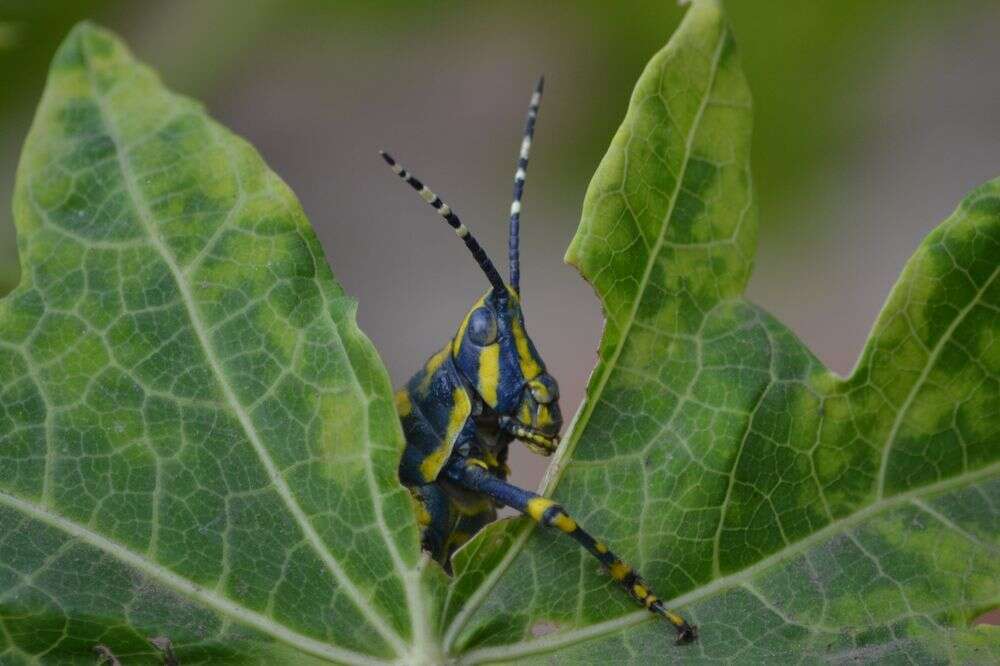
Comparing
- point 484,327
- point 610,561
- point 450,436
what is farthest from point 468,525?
point 610,561

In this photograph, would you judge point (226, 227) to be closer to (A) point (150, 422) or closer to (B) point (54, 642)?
(A) point (150, 422)

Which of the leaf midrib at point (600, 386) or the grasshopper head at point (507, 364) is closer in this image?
the leaf midrib at point (600, 386)

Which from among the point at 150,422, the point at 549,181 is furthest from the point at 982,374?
the point at 549,181

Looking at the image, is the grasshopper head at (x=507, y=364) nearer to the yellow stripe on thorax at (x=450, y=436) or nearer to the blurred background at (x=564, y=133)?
the yellow stripe on thorax at (x=450, y=436)

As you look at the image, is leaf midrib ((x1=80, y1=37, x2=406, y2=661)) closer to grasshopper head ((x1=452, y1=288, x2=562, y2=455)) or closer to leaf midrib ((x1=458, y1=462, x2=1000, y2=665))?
leaf midrib ((x1=458, y1=462, x2=1000, y2=665))

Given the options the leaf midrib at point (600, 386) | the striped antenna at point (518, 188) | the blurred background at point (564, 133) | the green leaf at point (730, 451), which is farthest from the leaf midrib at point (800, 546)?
the blurred background at point (564, 133)

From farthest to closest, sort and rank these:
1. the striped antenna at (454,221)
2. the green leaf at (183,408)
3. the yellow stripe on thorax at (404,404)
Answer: the yellow stripe on thorax at (404,404), the striped antenna at (454,221), the green leaf at (183,408)

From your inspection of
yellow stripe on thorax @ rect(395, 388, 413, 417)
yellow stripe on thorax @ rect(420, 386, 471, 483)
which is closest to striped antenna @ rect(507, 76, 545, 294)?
yellow stripe on thorax @ rect(420, 386, 471, 483)
